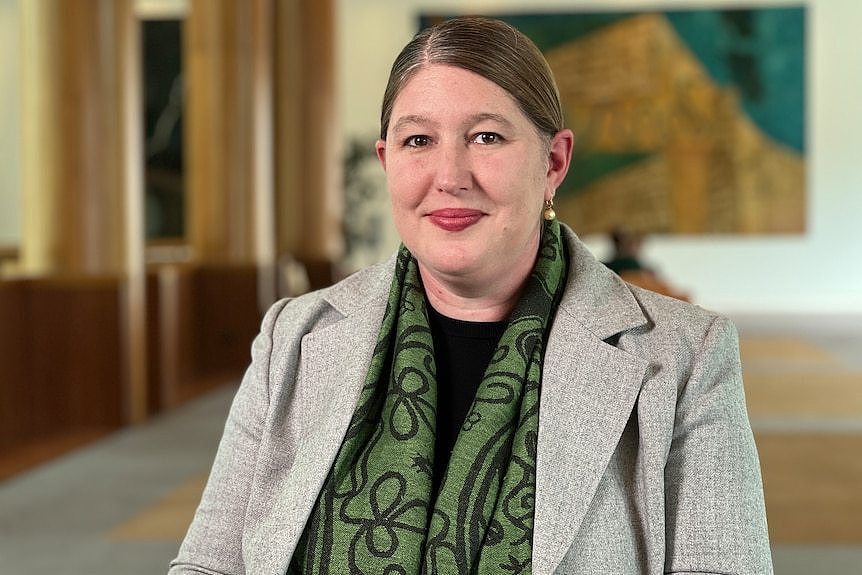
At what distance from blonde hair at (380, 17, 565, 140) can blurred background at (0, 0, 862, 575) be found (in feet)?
10.9

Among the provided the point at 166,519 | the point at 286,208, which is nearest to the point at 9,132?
the point at 286,208

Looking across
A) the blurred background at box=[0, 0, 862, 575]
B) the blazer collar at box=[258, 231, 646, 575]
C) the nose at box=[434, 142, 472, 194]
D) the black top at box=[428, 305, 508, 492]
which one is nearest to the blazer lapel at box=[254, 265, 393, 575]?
the blazer collar at box=[258, 231, 646, 575]

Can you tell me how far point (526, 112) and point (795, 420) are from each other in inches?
279

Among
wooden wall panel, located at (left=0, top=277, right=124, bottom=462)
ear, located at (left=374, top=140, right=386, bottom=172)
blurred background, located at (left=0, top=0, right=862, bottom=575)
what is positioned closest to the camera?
ear, located at (left=374, top=140, right=386, bottom=172)

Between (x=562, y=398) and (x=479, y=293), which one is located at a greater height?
(x=479, y=293)

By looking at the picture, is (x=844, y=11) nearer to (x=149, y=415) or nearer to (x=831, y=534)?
(x=149, y=415)

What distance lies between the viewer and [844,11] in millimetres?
19109

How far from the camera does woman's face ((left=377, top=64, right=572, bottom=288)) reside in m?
2.02

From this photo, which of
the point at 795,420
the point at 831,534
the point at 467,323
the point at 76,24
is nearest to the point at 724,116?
the point at 795,420

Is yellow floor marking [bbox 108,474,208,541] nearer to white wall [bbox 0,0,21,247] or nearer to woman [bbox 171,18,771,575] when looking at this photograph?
woman [bbox 171,18,771,575]

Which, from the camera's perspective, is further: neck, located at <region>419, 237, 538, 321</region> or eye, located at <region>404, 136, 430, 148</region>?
neck, located at <region>419, 237, 538, 321</region>

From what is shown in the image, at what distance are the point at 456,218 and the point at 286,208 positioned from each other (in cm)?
1239

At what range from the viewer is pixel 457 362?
7.32ft

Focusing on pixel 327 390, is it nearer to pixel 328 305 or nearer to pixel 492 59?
pixel 328 305
